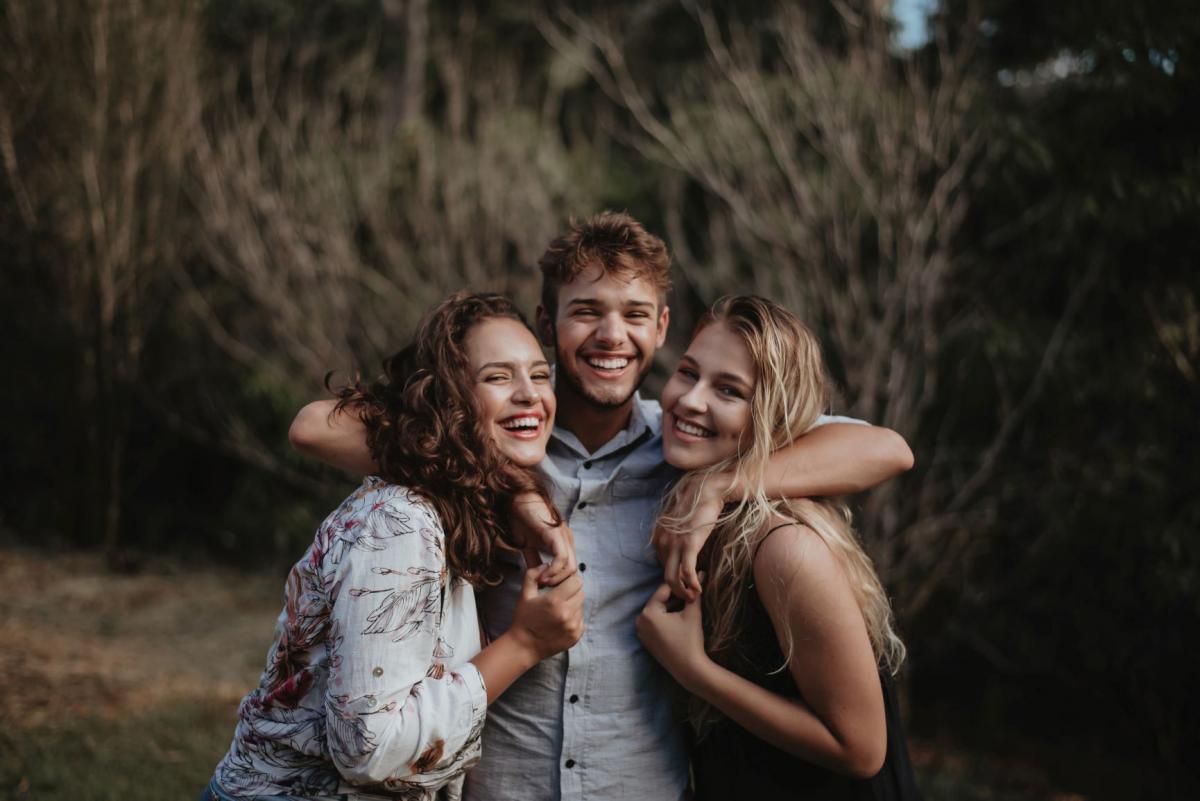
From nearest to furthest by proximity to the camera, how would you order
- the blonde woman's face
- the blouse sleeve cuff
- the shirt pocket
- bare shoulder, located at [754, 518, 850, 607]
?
the blouse sleeve cuff → bare shoulder, located at [754, 518, 850, 607] → the blonde woman's face → the shirt pocket

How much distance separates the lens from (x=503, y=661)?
6.71 ft

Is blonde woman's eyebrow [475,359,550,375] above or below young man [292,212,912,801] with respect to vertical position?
above

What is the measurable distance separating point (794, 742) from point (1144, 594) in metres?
4.34

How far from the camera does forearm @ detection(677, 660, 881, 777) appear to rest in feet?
A: 6.75

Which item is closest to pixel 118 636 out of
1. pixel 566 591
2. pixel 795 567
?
pixel 566 591

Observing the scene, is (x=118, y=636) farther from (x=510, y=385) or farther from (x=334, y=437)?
(x=510, y=385)

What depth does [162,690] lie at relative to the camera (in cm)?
605

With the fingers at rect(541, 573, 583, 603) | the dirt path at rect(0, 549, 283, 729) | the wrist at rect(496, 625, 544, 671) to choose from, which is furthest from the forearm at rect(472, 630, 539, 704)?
the dirt path at rect(0, 549, 283, 729)

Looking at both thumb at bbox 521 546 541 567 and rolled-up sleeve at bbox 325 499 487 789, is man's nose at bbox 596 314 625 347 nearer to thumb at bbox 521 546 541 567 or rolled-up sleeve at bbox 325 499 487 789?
thumb at bbox 521 546 541 567

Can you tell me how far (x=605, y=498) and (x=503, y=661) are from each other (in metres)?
0.56

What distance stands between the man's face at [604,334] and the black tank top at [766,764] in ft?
2.14

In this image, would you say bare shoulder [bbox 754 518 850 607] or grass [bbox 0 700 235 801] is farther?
grass [bbox 0 700 235 801]

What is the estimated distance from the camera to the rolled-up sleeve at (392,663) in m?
1.79

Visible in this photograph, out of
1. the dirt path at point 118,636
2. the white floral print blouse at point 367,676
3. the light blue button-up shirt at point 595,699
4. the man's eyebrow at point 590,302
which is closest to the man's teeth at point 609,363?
the man's eyebrow at point 590,302
